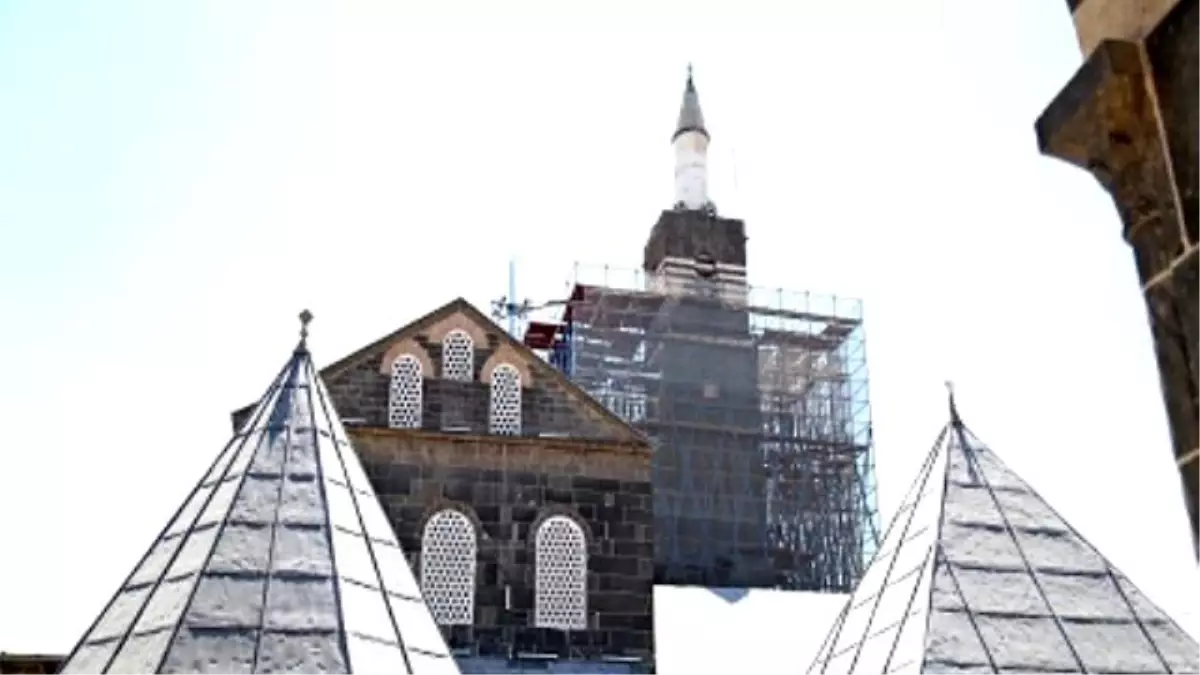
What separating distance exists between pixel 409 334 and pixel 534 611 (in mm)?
4129

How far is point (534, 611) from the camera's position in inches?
659

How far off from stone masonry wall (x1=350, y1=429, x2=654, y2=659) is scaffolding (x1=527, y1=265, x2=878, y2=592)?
964 centimetres

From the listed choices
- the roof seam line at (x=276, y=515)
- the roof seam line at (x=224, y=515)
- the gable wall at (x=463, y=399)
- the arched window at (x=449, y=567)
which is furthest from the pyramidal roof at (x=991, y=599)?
the gable wall at (x=463, y=399)

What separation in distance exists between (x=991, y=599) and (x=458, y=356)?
10113 millimetres

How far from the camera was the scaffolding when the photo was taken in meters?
28.2

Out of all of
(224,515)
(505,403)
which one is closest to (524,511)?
(505,403)

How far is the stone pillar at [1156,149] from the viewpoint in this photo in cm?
334

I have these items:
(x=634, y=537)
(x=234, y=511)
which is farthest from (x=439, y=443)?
(x=234, y=511)

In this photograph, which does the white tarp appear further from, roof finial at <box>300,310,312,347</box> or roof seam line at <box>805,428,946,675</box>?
roof finial at <box>300,310,312,347</box>

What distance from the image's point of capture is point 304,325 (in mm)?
11266

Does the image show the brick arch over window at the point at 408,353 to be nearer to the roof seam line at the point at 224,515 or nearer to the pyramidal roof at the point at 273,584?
the roof seam line at the point at 224,515

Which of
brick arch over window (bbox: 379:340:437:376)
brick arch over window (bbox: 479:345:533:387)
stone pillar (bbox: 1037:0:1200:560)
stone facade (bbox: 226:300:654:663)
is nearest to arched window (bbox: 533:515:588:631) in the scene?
stone facade (bbox: 226:300:654:663)

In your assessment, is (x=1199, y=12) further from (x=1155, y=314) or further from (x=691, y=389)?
(x=691, y=389)

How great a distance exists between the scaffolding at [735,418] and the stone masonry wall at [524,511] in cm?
964
